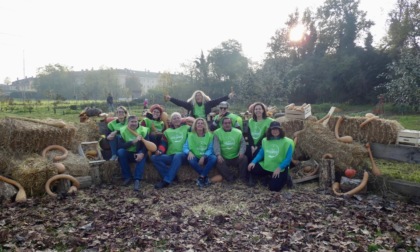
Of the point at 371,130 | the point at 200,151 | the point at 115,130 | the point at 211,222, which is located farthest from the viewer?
the point at 115,130

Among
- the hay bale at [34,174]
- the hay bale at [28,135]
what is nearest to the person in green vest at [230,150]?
the hay bale at [34,174]

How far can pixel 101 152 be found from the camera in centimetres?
781

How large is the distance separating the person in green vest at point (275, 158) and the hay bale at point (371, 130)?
204 cm

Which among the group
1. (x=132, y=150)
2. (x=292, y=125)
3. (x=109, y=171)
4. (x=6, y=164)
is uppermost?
(x=292, y=125)

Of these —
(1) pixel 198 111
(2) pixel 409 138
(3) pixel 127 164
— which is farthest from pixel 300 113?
(3) pixel 127 164

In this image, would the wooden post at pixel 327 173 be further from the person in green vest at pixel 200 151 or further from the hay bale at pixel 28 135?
the hay bale at pixel 28 135

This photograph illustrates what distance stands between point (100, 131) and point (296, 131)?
508 cm

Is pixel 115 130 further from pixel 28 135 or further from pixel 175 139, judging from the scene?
pixel 28 135

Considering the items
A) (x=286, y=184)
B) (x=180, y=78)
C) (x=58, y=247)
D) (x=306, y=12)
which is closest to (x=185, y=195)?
(x=286, y=184)

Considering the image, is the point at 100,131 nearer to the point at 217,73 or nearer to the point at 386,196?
the point at 386,196

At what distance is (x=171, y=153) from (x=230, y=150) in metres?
1.24

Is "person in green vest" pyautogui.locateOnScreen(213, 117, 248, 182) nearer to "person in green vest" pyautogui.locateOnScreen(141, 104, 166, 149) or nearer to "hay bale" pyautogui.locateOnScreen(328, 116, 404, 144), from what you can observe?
"person in green vest" pyautogui.locateOnScreen(141, 104, 166, 149)

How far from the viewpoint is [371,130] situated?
23.4 feet

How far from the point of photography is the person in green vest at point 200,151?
21.6 feet
